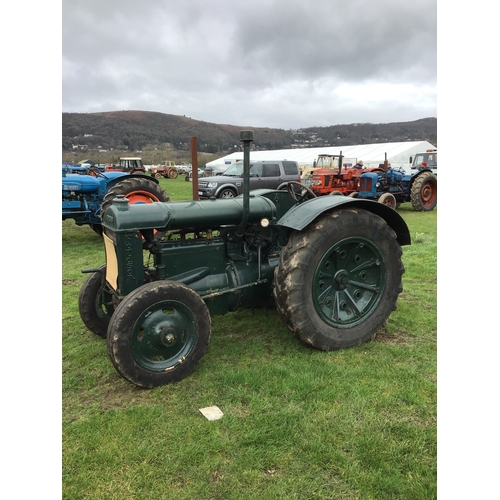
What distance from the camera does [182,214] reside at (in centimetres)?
361

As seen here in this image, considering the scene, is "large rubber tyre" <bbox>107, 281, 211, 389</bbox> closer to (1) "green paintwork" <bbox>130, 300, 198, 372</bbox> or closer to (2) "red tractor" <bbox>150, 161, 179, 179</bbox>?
(1) "green paintwork" <bbox>130, 300, 198, 372</bbox>

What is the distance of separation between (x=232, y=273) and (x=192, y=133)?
75.1 m

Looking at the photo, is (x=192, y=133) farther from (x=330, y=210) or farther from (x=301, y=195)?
(x=330, y=210)

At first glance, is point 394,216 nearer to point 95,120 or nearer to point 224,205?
point 224,205

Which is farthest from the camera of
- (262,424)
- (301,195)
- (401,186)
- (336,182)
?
(401,186)

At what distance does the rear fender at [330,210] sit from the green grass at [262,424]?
1.04 metres

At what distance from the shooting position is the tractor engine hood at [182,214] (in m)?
3.40

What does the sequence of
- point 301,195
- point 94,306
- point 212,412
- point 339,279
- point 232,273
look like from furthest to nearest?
point 301,195 → point 94,306 → point 232,273 → point 339,279 → point 212,412

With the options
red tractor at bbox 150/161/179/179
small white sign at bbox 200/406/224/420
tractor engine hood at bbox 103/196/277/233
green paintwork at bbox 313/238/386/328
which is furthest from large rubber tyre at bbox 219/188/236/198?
red tractor at bbox 150/161/179/179

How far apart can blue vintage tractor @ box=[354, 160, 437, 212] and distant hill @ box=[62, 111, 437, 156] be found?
2225 inches

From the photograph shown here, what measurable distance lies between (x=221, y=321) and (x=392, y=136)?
78.8 metres

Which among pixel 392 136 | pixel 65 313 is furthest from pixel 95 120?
pixel 65 313

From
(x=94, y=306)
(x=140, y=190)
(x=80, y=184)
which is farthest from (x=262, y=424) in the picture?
(x=80, y=184)
